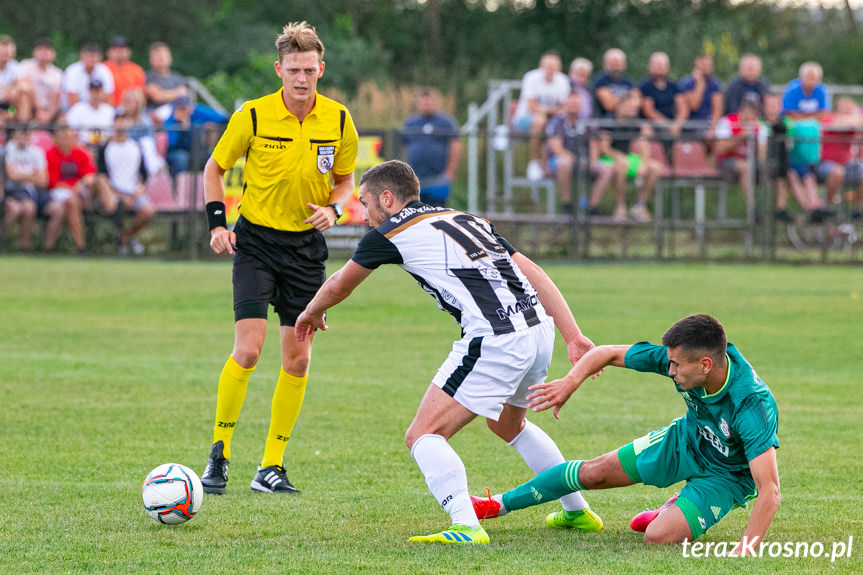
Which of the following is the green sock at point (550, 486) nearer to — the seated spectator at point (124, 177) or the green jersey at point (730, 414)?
the green jersey at point (730, 414)

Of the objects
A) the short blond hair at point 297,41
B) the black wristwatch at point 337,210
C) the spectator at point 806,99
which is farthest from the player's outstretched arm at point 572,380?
the spectator at point 806,99

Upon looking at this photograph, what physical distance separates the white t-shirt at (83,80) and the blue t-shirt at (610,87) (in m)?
7.83

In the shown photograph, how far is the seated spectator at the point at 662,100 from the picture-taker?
65.6 ft

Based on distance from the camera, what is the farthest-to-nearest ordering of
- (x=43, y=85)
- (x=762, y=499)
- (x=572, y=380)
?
(x=43, y=85)
(x=572, y=380)
(x=762, y=499)

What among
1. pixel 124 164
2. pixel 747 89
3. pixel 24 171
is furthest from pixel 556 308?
pixel 747 89

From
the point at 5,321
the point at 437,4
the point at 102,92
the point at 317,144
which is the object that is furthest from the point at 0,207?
the point at 437,4

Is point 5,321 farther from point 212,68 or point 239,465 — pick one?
point 212,68

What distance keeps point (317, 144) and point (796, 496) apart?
3.10 metres

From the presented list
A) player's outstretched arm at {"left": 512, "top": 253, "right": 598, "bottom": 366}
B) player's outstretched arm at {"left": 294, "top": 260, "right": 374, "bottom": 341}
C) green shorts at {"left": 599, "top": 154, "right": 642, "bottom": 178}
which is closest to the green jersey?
player's outstretched arm at {"left": 512, "top": 253, "right": 598, "bottom": 366}

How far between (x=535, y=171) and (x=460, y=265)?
14599mm

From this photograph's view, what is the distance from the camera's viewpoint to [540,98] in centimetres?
2023

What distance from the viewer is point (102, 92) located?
19.4 meters

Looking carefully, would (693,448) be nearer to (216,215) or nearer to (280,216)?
(280,216)

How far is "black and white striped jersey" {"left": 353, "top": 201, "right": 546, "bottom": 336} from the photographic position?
17.6 feet
